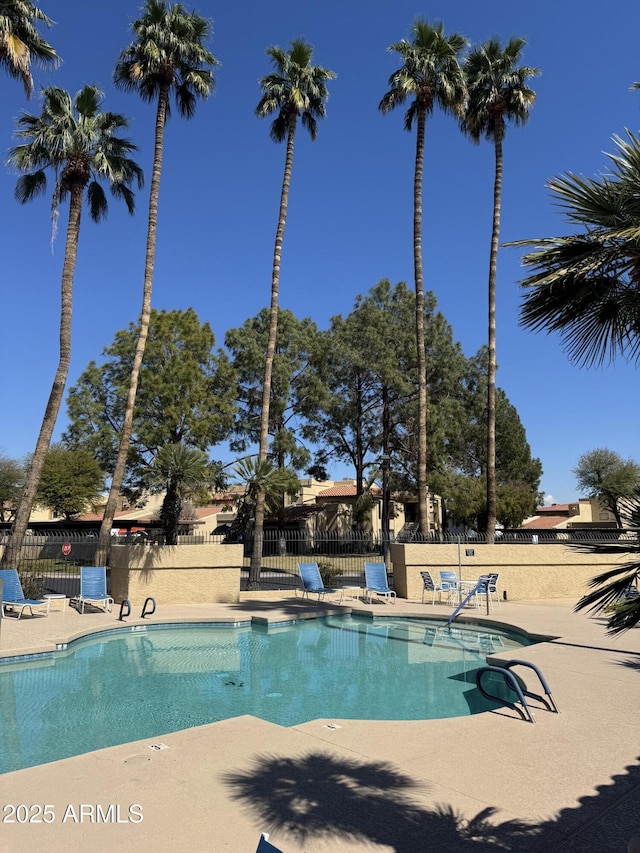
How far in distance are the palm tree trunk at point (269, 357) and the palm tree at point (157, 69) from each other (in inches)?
155

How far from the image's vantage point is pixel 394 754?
231 inches

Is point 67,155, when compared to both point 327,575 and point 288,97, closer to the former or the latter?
point 288,97

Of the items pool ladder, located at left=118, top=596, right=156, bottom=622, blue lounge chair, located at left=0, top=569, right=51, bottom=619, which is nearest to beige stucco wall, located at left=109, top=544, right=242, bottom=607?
pool ladder, located at left=118, top=596, right=156, bottom=622

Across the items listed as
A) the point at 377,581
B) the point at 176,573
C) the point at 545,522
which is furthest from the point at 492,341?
the point at 545,522

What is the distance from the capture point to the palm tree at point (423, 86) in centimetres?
2211

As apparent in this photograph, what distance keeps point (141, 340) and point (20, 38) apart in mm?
8987

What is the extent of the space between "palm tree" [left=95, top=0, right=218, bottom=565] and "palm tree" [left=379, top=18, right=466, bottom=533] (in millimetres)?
7295

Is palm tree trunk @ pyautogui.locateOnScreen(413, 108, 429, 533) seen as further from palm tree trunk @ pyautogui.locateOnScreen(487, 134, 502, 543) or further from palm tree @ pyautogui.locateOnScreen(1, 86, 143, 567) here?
palm tree @ pyautogui.locateOnScreen(1, 86, 143, 567)

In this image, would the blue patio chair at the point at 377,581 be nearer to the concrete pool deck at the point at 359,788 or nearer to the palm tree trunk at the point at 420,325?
the palm tree trunk at the point at 420,325

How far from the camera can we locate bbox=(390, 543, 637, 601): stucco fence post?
19125 millimetres

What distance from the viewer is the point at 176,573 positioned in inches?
688

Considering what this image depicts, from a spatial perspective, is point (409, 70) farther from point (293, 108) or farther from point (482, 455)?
point (482, 455)

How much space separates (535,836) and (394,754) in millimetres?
1861

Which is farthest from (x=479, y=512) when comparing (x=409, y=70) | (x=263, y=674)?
(x=263, y=674)
